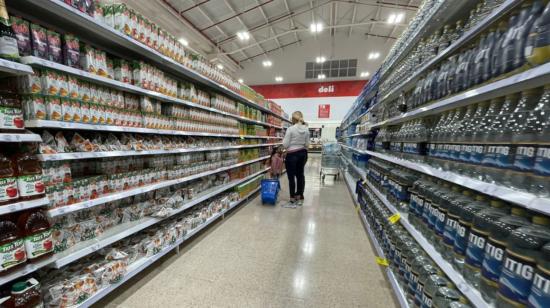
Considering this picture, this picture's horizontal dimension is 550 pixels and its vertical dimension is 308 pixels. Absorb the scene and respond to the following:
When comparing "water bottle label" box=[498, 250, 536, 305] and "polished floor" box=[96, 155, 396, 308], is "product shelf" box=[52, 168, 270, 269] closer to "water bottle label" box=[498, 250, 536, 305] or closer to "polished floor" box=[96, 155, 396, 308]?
"polished floor" box=[96, 155, 396, 308]

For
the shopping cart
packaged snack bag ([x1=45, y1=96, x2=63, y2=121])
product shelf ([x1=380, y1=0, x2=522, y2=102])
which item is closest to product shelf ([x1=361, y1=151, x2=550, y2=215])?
product shelf ([x1=380, y1=0, x2=522, y2=102])

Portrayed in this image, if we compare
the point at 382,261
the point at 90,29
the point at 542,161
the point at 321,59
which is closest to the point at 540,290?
the point at 542,161

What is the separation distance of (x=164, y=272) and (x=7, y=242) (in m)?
1.13

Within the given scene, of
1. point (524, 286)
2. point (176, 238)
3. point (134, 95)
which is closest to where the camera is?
point (524, 286)

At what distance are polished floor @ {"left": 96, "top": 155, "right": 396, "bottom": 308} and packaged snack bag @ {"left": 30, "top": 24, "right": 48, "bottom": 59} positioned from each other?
1.72m

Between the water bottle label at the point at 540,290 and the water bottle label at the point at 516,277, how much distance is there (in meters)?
0.03

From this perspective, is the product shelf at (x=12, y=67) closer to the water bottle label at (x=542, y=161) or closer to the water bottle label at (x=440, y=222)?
the water bottle label at (x=542, y=161)

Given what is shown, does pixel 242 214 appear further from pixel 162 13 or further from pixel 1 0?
pixel 162 13

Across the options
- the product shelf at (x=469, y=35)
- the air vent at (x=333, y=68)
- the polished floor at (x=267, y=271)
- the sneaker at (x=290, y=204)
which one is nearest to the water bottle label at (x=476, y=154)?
the product shelf at (x=469, y=35)

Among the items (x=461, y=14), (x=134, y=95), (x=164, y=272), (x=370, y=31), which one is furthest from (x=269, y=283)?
(x=370, y=31)

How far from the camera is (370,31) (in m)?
11.6

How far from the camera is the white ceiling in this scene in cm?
793

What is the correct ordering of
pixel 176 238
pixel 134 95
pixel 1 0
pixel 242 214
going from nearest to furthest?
pixel 1 0 < pixel 134 95 < pixel 176 238 < pixel 242 214

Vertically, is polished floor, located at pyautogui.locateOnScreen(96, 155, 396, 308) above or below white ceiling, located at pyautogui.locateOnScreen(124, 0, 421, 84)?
below
